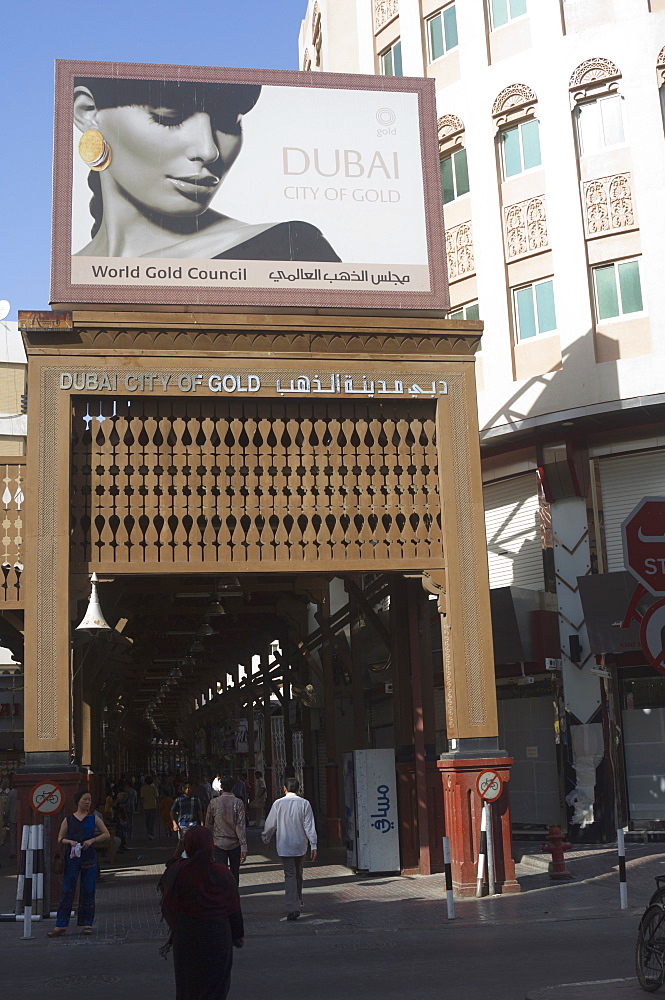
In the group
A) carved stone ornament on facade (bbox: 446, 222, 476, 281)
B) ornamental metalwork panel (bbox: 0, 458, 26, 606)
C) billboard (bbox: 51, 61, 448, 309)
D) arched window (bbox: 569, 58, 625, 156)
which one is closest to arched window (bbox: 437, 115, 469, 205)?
carved stone ornament on facade (bbox: 446, 222, 476, 281)

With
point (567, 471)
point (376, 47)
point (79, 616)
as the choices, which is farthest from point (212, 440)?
point (376, 47)

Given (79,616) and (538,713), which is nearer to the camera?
(79,616)

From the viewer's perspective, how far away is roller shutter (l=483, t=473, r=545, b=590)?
2717 centimetres

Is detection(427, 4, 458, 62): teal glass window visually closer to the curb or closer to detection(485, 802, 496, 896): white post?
detection(485, 802, 496, 896): white post

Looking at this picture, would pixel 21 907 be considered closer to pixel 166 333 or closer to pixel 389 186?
pixel 166 333

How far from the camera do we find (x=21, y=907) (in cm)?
1534

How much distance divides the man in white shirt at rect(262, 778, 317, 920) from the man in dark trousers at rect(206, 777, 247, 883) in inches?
17.7

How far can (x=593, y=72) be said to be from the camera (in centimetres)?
2750

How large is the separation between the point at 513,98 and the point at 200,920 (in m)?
25.1

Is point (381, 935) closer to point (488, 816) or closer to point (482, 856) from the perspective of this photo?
point (482, 856)

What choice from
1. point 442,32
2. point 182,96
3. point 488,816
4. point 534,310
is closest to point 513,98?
point 442,32

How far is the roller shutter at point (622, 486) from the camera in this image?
1025 inches

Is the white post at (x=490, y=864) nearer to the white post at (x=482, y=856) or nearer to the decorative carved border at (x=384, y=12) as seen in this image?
the white post at (x=482, y=856)

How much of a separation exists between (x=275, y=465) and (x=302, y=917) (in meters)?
6.35
